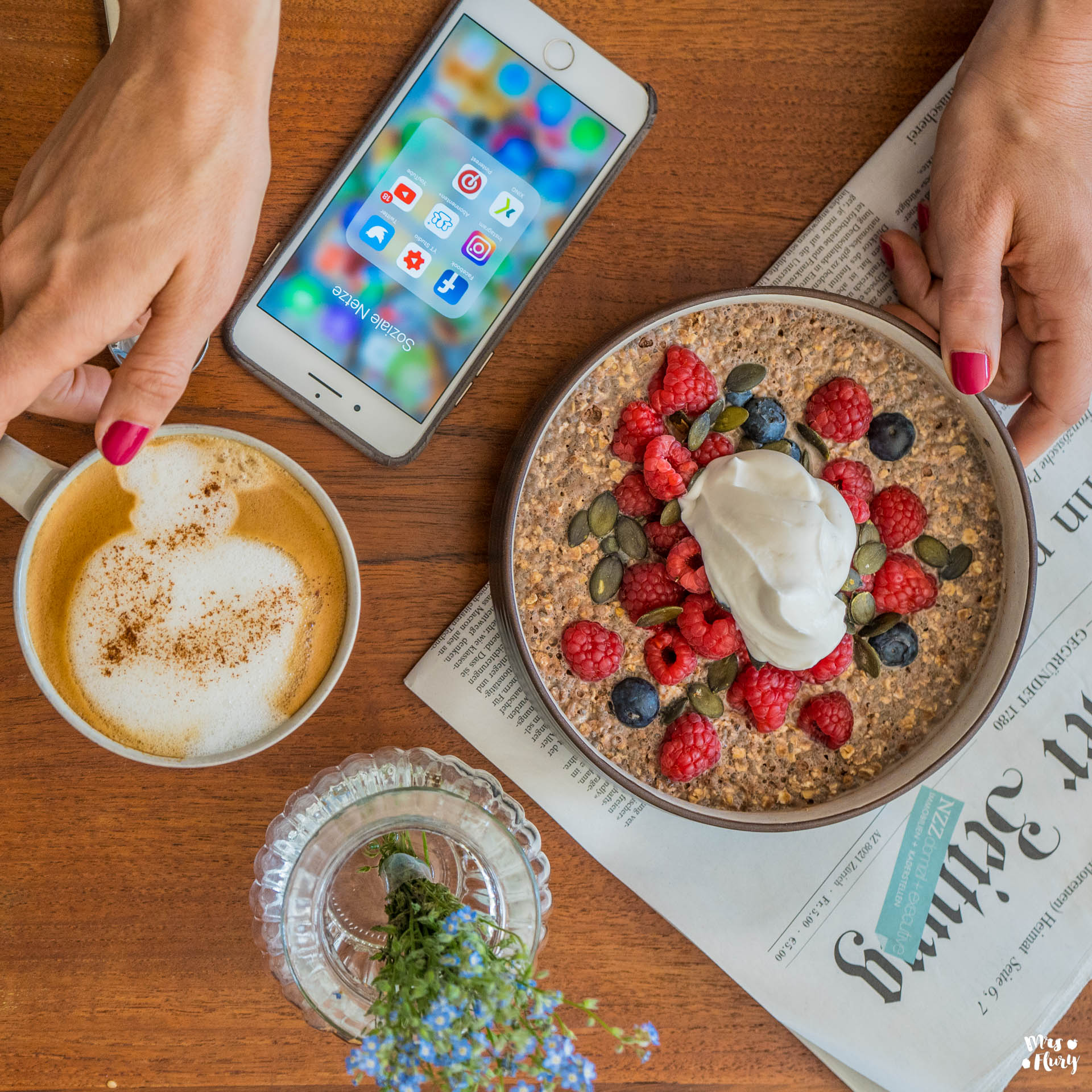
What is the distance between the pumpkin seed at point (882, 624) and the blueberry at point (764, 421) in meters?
0.18

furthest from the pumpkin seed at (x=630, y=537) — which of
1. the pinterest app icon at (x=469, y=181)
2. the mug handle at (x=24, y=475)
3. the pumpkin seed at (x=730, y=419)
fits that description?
the mug handle at (x=24, y=475)

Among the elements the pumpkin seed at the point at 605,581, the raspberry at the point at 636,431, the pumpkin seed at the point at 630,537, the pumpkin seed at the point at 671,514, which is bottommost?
Result: the pumpkin seed at the point at 605,581

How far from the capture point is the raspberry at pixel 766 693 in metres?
0.74

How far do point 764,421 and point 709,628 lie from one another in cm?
17

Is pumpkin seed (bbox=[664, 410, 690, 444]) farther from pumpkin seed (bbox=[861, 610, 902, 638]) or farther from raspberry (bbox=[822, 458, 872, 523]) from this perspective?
pumpkin seed (bbox=[861, 610, 902, 638])

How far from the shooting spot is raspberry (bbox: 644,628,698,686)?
74 centimetres

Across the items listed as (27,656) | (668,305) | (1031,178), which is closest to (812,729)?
(668,305)

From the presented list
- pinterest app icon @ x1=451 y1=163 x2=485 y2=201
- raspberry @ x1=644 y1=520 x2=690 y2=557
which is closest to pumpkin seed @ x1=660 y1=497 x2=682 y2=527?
raspberry @ x1=644 y1=520 x2=690 y2=557

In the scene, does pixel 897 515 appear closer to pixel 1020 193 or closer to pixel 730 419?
pixel 730 419

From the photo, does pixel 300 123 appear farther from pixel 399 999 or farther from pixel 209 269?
pixel 399 999

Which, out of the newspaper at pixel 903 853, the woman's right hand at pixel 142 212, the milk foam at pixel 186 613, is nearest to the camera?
the woman's right hand at pixel 142 212

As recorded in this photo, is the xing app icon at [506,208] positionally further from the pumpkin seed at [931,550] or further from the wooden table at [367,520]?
the pumpkin seed at [931,550]

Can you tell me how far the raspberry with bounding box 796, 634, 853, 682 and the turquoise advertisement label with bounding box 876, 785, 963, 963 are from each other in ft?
0.63

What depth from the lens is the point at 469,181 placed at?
2.52 ft
